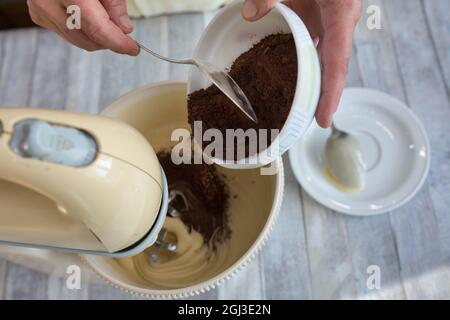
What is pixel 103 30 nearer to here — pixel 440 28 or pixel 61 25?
pixel 61 25

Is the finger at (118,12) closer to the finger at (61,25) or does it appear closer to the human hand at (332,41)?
the finger at (61,25)

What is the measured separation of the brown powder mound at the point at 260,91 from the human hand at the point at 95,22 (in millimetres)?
97

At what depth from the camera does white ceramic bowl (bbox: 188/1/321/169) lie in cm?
38

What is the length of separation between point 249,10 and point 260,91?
74mm

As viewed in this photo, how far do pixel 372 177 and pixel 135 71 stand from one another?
43cm

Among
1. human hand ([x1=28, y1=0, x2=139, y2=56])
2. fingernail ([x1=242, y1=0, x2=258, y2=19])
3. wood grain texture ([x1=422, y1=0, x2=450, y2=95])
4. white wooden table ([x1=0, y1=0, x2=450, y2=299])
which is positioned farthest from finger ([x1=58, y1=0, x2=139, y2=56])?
wood grain texture ([x1=422, y1=0, x2=450, y2=95])

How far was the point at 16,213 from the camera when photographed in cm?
39

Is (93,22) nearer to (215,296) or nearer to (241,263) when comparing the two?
(241,263)

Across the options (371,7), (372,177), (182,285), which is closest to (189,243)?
(182,285)

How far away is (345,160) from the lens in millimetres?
658

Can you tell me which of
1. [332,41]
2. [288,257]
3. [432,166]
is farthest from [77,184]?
[432,166]

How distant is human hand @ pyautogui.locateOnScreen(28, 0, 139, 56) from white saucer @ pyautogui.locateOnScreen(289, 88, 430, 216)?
0.31 m

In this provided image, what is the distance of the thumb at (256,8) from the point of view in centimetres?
40

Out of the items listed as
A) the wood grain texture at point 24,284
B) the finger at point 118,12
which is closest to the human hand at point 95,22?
the finger at point 118,12
